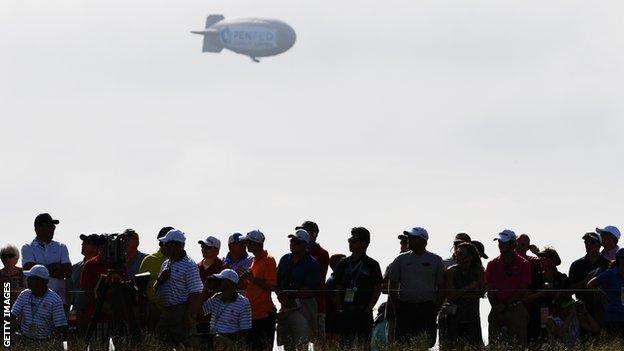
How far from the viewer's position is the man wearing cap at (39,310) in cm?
2077

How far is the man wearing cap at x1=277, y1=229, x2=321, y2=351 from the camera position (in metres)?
22.0

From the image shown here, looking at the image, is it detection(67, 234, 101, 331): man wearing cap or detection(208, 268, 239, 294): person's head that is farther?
detection(67, 234, 101, 331): man wearing cap

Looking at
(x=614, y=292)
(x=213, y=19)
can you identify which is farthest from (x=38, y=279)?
(x=213, y=19)

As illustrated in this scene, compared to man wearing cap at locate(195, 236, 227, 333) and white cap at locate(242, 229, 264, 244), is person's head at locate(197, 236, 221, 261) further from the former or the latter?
white cap at locate(242, 229, 264, 244)

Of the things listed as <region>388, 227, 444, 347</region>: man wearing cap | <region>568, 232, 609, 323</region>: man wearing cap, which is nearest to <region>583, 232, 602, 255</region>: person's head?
<region>568, 232, 609, 323</region>: man wearing cap

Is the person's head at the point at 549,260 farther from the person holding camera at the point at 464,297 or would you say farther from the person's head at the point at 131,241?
the person's head at the point at 131,241

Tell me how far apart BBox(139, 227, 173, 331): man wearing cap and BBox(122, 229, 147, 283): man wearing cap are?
0.59 metres

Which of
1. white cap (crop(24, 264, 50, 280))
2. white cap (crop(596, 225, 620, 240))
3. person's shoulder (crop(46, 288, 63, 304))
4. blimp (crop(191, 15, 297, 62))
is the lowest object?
person's shoulder (crop(46, 288, 63, 304))

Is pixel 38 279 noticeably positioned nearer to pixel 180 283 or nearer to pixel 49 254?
pixel 49 254

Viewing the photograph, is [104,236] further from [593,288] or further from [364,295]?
[593,288]

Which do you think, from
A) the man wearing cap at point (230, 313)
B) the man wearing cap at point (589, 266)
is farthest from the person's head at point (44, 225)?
the man wearing cap at point (589, 266)

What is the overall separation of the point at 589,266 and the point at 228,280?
200 inches

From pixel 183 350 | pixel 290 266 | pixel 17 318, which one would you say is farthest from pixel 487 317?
pixel 17 318

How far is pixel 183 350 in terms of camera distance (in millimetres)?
20828
